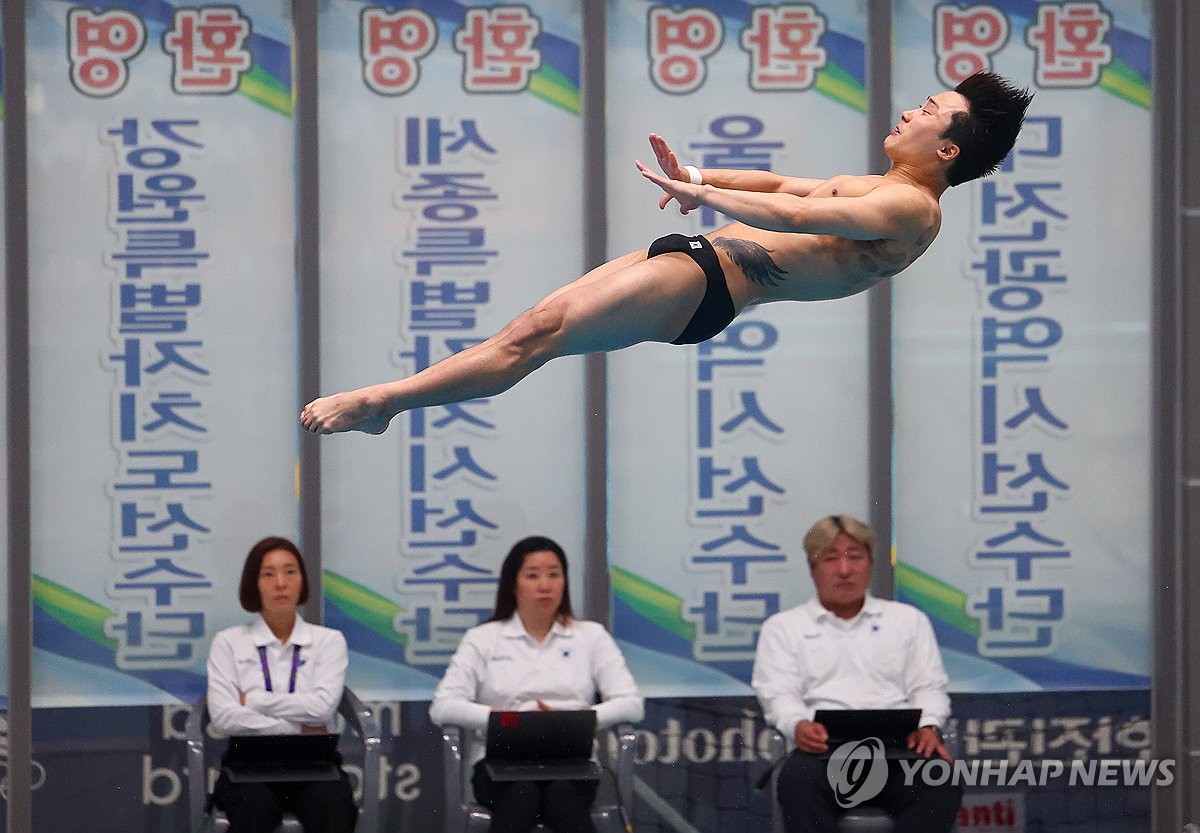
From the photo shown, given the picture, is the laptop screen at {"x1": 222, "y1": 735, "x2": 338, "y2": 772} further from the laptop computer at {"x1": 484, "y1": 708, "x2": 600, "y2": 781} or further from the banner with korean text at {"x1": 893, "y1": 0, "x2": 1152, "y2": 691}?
the banner with korean text at {"x1": 893, "y1": 0, "x2": 1152, "y2": 691}

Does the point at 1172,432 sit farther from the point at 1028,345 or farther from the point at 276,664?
the point at 276,664

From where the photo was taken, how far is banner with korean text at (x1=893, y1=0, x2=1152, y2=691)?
715 cm

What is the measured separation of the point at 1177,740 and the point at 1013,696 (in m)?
0.71

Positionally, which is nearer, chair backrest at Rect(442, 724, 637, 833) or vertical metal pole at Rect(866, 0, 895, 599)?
chair backrest at Rect(442, 724, 637, 833)

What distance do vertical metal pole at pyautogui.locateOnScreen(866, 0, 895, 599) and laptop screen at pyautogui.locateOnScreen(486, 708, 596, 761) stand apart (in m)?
1.79

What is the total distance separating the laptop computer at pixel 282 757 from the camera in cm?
581

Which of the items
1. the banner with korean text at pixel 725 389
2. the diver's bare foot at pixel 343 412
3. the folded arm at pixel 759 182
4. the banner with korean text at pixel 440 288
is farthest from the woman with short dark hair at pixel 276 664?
the folded arm at pixel 759 182

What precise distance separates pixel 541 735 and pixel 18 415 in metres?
2.74

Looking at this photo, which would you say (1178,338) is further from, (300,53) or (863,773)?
(300,53)

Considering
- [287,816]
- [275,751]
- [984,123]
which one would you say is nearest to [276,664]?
[275,751]

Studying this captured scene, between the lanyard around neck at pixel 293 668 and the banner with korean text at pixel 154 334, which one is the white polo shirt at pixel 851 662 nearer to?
the lanyard around neck at pixel 293 668

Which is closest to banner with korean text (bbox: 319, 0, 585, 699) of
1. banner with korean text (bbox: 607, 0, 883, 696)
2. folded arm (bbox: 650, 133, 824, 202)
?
banner with korean text (bbox: 607, 0, 883, 696)

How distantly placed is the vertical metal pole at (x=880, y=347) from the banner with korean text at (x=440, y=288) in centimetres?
125

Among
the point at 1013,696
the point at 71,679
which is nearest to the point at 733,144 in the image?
the point at 1013,696
